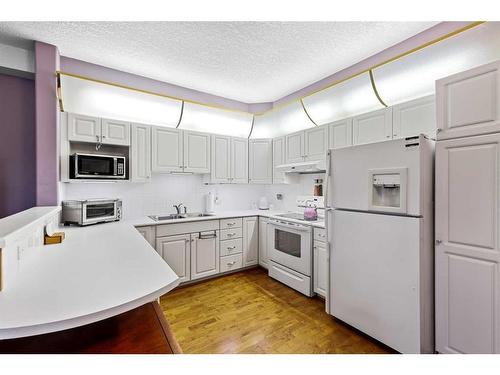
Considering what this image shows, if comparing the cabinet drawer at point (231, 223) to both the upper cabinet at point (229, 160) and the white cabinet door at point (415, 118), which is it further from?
the white cabinet door at point (415, 118)

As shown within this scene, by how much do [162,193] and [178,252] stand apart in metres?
0.94

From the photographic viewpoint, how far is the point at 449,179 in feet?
5.11

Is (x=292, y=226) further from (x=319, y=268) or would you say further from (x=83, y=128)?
(x=83, y=128)

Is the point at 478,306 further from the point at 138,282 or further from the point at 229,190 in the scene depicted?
the point at 229,190

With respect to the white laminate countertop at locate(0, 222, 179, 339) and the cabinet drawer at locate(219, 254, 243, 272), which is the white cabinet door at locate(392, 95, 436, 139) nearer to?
the white laminate countertop at locate(0, 222, 179, 339)

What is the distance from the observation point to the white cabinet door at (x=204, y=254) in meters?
2.97

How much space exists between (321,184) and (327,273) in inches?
53.0

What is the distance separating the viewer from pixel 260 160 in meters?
3.79

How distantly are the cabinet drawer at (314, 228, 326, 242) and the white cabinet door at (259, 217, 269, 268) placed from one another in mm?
883

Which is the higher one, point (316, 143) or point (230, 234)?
point (316, 143)

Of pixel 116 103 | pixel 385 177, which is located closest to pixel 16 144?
pixel 116 103

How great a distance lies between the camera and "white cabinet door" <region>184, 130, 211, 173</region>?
10.6 feet

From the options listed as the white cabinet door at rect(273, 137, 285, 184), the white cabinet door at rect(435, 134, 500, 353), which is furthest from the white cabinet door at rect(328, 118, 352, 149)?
the white cabinet door at rect(435, 134, 500, 353)
